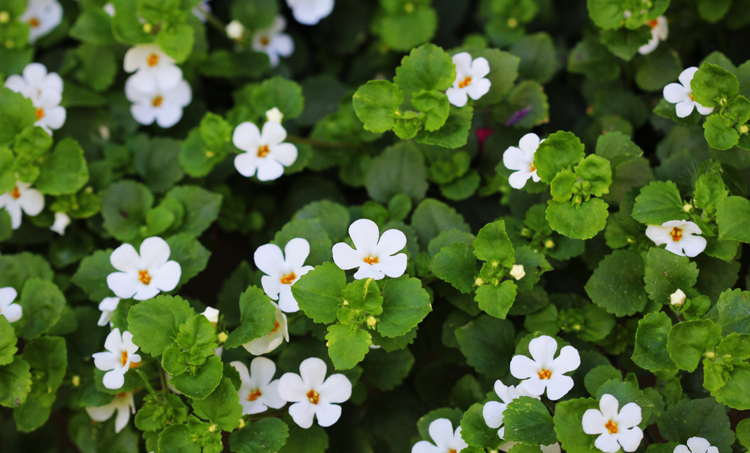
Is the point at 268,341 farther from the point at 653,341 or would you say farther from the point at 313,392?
the point at 653,341

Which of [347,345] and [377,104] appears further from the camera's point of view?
[377,104]

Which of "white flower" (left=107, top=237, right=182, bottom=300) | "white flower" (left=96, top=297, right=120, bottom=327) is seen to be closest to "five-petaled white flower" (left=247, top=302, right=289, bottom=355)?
"white flower" (left=107, top=237, right=182, bottom=300)

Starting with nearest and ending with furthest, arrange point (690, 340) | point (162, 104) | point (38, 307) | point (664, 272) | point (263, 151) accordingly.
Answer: point (690, 340) < point (664, 272) < point (38, 307) < point (263, 151) < point (162, 104)

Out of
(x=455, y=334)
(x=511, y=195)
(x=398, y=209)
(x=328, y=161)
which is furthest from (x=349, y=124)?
(x=455, y=334)

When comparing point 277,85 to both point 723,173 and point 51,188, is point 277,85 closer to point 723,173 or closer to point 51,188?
point 51,188

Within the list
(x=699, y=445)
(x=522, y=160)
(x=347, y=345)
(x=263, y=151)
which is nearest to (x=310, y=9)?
(x=263, y=151)

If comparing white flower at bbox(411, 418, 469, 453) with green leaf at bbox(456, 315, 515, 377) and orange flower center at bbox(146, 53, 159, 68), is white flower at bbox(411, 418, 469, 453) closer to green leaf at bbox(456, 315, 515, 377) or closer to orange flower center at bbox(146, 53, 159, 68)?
green leaf at bbox(456, 315, 515, 377)
